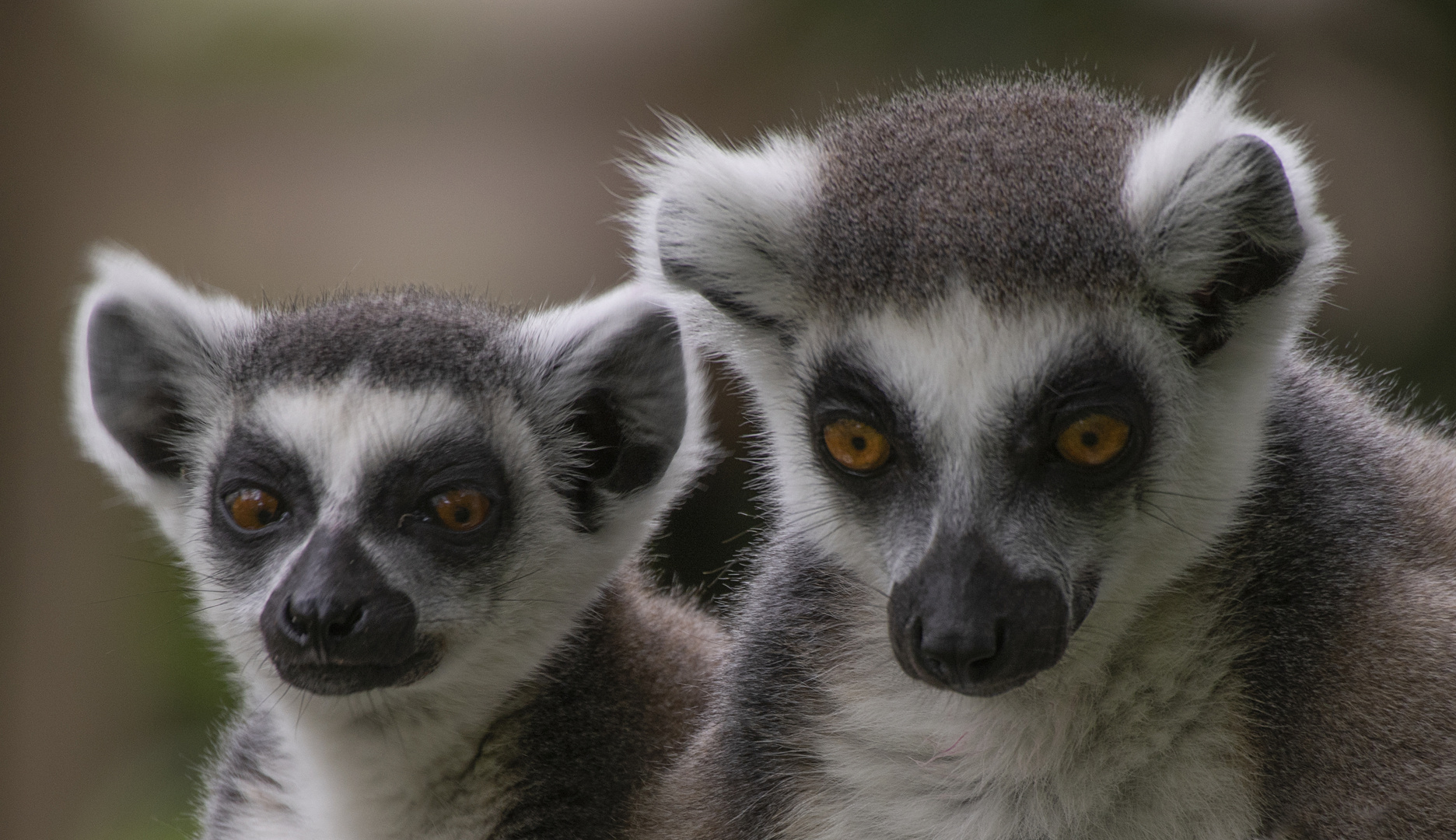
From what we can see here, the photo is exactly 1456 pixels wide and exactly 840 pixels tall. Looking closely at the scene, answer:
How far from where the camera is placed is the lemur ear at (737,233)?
2307mm

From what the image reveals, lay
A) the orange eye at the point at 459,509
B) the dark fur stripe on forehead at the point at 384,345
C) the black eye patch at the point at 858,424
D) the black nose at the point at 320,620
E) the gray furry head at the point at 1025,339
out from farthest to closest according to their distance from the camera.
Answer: the dark fur stripe on forehead at the point at 384,345 → the orange eye at the point at 459,509 → the black nose at the point at 320,620 → the black eye patch at the point at 858,424 → the gray furry head at the point at 1025,339

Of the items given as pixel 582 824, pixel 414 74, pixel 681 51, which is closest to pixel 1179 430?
pixel 582 824

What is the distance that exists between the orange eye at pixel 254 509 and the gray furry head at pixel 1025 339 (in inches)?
35.4

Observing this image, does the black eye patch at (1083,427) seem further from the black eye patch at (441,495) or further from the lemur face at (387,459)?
the black eye patch at (441,495)

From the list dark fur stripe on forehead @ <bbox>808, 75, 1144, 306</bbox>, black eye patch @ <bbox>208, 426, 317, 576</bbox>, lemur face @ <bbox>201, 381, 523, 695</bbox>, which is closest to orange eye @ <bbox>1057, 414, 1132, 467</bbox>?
dark fur stripe on forehead @ <bbox>808, 75, 1144, 306</bbox>


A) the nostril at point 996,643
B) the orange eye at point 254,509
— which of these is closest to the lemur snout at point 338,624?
the orange eye at point 254,509

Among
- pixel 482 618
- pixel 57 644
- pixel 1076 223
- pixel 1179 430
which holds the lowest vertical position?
pixel 57 644

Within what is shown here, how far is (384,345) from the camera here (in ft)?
8.61

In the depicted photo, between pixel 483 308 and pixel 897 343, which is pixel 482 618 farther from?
pixel 897 343

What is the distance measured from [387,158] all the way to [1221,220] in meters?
4.36

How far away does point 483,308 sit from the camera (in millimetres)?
2977

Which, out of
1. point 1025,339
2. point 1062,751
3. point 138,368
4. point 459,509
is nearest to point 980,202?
point 1025,339

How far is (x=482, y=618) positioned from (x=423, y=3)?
12.7 ft

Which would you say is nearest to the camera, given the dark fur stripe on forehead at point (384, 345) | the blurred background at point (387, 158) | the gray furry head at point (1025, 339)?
the gray furry head at point (1025, 339)
